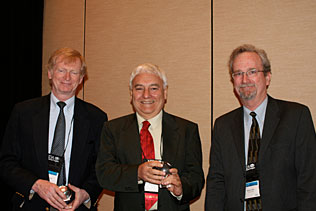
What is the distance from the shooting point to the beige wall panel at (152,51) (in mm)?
3432

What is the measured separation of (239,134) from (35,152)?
1.67m

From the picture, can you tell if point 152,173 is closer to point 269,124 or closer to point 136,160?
point 136,160

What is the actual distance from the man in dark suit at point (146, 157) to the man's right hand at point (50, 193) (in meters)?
0.32

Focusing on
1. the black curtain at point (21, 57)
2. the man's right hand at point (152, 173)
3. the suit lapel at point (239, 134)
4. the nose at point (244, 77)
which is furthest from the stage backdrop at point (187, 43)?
the man's right hand at point (152, 173)

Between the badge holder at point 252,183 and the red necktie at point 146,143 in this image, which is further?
the red necktie at point 146,143

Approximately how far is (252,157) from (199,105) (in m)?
1.31

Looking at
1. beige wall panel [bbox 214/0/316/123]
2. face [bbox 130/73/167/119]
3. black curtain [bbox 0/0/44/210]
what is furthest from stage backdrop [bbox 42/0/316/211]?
face [bbox 130/73/167/119]

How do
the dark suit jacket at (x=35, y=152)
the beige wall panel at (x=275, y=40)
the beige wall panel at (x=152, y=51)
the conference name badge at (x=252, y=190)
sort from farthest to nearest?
the beige wall panel at (x=152, y=51) → the beige wall panel at (x=275, y=40) → the dark suit jacket at (x=35, y=152) → the conference name badge at (x=252, y=190)

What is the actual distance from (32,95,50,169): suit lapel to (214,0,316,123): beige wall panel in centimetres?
188

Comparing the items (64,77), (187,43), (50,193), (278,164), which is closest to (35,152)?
(50,193)

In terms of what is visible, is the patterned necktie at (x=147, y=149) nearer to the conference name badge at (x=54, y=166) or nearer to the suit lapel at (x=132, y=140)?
the suit lapel at (x=132, y=140)

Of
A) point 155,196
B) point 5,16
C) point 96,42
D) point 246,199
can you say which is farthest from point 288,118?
point 5,16

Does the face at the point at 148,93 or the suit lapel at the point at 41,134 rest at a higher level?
the face at the point at 148,93

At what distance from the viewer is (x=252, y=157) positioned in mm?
2191
